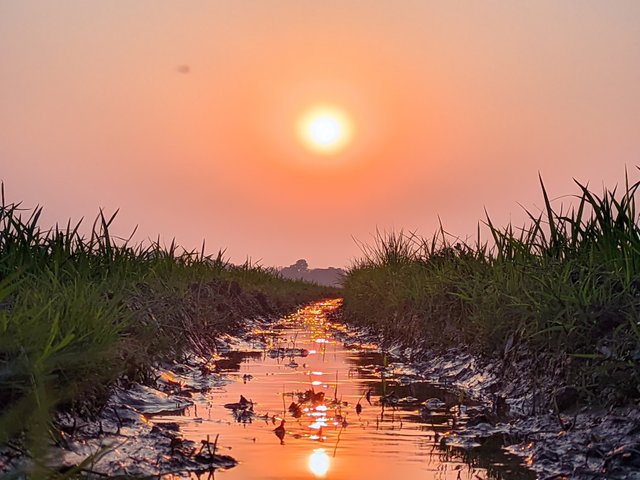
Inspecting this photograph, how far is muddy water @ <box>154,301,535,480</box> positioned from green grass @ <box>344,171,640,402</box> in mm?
728

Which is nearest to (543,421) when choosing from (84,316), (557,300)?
(557,300)

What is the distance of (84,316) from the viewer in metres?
5.01

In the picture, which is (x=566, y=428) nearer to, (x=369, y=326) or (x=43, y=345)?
(x=43, y=345)

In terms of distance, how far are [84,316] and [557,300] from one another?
3.25m

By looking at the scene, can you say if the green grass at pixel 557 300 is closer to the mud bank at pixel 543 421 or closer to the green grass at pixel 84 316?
the mud bank at pixel 543 421

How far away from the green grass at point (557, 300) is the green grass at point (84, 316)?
281 cm

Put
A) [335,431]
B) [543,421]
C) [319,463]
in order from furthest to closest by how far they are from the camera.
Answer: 1. [543,421]
2. [335,431]
3. [319,463]

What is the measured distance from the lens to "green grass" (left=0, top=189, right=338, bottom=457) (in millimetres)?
4012

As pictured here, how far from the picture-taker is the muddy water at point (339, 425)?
14.0 ft

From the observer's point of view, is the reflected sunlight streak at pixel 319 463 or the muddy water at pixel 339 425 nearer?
the reflected sunlight streak at pixel 319 463

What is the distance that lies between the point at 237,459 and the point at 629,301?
2.82 metres

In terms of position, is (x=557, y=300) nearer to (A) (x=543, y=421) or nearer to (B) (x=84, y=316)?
(A) (x=543, y=421)

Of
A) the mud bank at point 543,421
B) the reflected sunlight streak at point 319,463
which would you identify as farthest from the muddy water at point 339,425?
the mud bank at point 543,421

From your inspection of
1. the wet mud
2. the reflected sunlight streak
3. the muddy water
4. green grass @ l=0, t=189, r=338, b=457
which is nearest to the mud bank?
the wet mud
